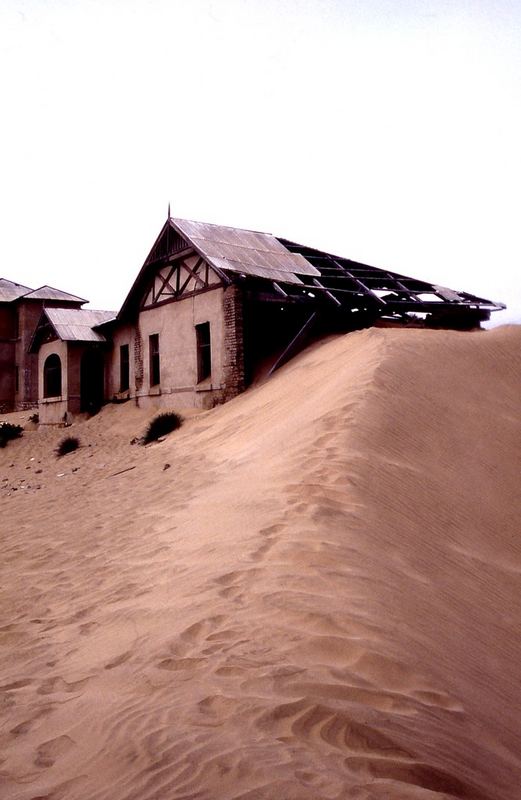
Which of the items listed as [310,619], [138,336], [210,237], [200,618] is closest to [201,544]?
[200,618]

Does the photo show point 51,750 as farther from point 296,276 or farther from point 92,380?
point 92,380

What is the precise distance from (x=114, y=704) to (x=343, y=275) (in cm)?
1666

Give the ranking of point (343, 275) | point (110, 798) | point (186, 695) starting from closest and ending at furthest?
point (110, 798), point (186, 695), point (343, 275)

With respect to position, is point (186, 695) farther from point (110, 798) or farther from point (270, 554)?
point (270, 554)

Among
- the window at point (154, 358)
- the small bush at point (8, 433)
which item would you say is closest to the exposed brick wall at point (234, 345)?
the window at point (154, 358)

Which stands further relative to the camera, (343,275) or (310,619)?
(343,275)

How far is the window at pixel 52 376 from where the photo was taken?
22766mm

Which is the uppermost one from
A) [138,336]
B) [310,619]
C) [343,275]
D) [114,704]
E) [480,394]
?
[343,275]

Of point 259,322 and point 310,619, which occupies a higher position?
point 259,322

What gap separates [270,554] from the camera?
4.52 meters

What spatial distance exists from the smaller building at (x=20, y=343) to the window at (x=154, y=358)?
15.3m

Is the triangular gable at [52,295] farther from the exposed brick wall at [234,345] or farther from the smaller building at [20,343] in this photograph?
the exposed brick wall at [234,345]

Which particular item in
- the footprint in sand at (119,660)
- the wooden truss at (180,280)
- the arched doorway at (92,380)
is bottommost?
the footprint in sand at (119,660)

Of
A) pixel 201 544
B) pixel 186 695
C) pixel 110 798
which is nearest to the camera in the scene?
pixel 110 798
